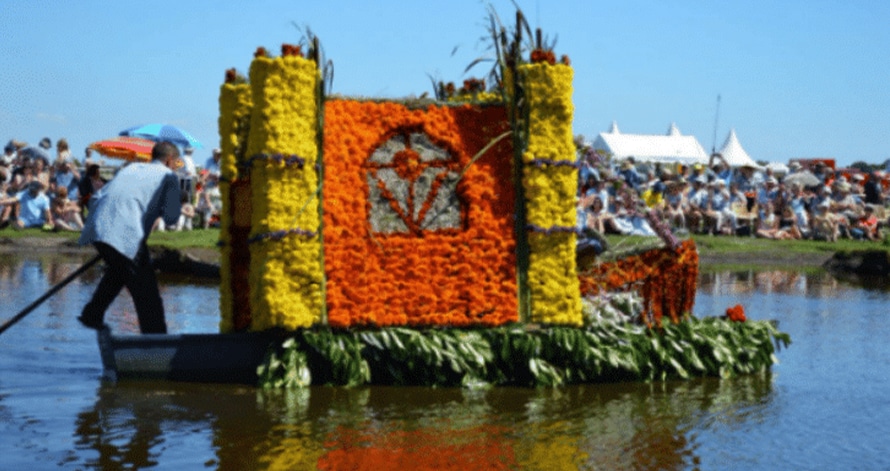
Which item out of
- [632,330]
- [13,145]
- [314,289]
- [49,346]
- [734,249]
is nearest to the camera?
[314,289]

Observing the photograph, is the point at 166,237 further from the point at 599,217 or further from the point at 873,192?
the point at 873,192

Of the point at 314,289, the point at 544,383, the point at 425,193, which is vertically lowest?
the point at 544,383

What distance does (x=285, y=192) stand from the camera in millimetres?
9812

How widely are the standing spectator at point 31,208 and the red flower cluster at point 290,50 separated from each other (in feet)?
54.5

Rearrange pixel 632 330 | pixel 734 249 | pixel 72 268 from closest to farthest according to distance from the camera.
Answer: pixel 632 330, pixel 72 268, pixel 734 249

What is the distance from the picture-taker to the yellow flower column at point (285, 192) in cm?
979

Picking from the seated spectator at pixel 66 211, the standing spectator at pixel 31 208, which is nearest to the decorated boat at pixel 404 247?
the seated spectator at pixel 66 211

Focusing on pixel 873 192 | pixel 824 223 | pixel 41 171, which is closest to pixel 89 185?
pixel 41 171

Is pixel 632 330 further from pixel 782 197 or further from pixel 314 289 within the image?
pixel 782 197

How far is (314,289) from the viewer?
10.0 m

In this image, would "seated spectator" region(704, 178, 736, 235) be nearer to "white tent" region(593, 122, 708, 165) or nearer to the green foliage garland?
"white tent" region(593, 122, 708, 165)

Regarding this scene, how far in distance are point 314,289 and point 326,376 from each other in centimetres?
77

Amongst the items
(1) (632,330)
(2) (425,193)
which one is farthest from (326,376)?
(1) (632,330)

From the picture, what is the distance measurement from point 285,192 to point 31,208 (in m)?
17.0
